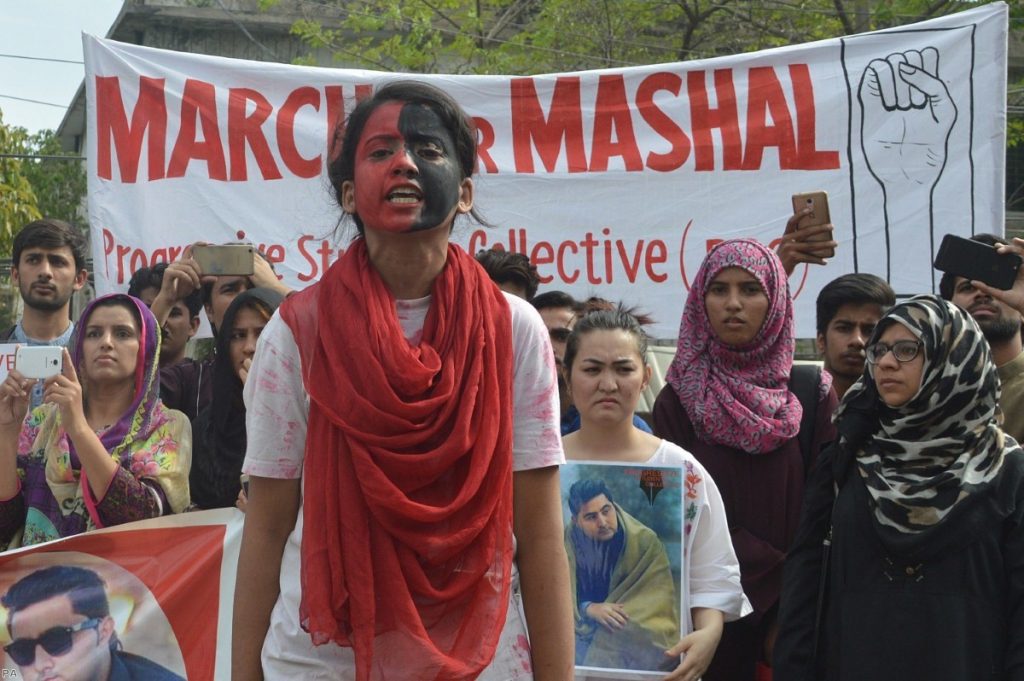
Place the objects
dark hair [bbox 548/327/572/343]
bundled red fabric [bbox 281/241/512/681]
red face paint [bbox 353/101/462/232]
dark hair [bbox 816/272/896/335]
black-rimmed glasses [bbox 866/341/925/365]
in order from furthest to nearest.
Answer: dark hair [bbox 548/327/572/343] → dark hair [bbox 816/272/896/335] → black-rimmed glasses [bbox 866/341/925/365] → red face paint [bbox 353/101/462/232] → bundled red fabric [bbox 281/241/512/681]

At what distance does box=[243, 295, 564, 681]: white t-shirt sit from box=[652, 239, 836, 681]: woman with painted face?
1.49 metres

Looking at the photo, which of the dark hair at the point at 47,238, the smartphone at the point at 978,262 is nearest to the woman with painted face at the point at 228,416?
the dark hair at the point at 47,238

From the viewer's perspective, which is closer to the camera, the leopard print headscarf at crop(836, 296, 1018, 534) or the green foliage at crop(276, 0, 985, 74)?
the leopard print headscarf at crop(836, 296, 1018, 534)

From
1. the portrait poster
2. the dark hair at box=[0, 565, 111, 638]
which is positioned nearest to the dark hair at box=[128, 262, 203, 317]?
the dark hair at box=[0, 565, 111, 638]

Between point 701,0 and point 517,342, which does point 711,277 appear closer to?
point 517,342

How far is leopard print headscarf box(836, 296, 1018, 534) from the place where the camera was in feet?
10.4

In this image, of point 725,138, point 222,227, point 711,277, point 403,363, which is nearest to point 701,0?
point 725,138

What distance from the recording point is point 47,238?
→ 4.99 meters

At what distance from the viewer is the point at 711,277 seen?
159 inches

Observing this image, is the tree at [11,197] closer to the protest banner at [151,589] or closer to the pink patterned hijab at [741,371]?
the protest banner at [151,589]

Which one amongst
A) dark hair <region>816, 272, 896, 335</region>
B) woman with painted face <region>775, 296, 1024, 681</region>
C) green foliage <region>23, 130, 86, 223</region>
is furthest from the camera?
green foliage <region>23, 130, 86, 223</region>

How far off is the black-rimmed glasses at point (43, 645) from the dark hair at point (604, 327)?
65.8 inches

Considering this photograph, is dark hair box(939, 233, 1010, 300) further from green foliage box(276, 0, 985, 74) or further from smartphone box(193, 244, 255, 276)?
green foliage box(276, 0, 985, 74)

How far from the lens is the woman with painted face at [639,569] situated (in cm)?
333
